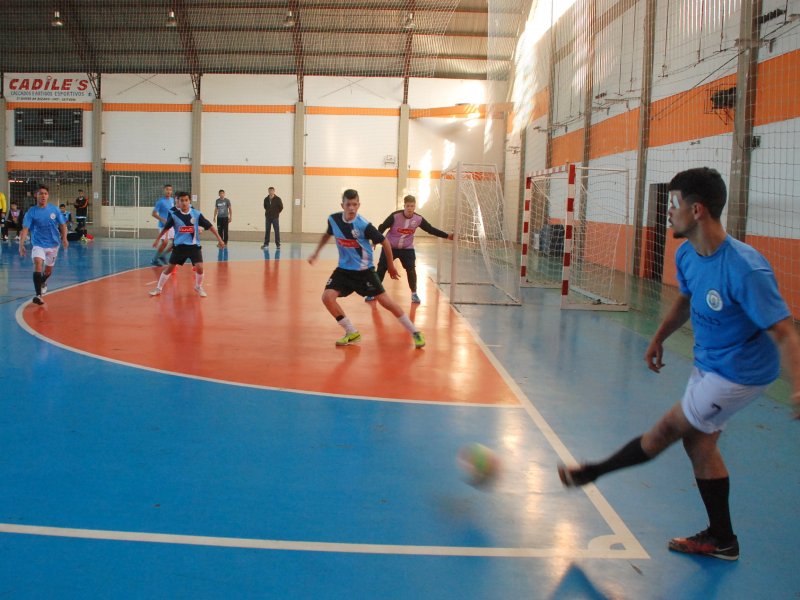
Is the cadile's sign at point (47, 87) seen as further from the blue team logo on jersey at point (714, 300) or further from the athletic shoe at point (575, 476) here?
the blue team logo on jersey at point (714, 300)

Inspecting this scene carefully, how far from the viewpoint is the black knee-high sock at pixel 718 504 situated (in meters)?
3.66

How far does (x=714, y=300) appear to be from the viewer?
3.35 m

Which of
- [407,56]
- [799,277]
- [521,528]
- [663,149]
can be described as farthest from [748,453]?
[407,56]

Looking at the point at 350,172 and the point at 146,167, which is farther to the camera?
the point at 146,167

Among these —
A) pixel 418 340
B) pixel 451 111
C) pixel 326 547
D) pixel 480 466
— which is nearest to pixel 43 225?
→ pixel 418 340

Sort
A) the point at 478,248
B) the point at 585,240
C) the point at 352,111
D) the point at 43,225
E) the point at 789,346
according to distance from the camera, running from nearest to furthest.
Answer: the point at 789,346 < the point at 43,225 < the point at 478,248 < the point at 585,240 < the point at 352,111

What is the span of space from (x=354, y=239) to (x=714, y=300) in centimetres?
603

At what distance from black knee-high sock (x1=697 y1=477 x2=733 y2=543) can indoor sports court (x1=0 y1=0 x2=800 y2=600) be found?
0.15 metres

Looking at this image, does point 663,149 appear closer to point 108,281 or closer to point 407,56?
point 108,281

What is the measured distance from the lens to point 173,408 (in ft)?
20.2

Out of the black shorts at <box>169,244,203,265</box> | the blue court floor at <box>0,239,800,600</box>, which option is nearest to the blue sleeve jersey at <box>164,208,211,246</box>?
the black shorts at <box>169,244,203,265</box>

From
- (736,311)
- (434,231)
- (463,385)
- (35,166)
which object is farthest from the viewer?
(35,166)

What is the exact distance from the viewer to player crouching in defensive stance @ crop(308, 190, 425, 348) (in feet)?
29.2

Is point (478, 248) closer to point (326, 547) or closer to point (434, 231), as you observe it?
point (434, 231)
